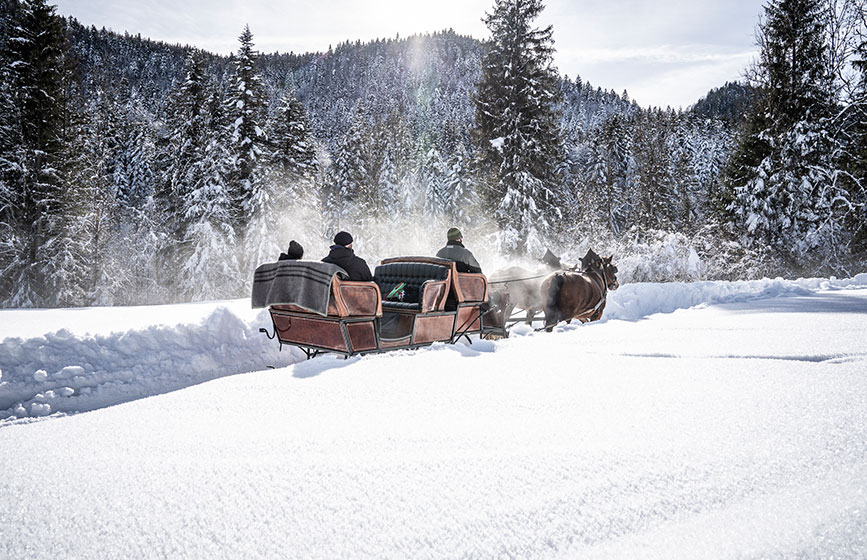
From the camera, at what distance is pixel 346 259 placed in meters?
5.90

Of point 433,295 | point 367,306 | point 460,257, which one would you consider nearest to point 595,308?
point 460,257

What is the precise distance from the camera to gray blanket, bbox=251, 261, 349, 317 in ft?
17.3

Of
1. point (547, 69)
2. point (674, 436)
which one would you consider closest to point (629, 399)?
point (674, 436)

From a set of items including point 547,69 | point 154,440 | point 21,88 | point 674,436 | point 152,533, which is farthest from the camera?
point 547,69

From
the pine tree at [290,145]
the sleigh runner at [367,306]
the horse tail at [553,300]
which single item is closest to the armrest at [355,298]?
the sleigh runner at [367,306]

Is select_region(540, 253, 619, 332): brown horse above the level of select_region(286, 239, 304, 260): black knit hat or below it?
below

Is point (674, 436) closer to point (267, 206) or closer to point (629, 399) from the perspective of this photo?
point (629, 399)

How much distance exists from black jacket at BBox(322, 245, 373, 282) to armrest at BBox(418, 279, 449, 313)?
2.65ft

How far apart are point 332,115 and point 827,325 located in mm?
123248

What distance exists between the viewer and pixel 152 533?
1.43 metres

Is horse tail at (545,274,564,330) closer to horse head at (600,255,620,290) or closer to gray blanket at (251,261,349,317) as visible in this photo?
horse head at (600,255,620,290)

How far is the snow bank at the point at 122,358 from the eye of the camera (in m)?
4.70

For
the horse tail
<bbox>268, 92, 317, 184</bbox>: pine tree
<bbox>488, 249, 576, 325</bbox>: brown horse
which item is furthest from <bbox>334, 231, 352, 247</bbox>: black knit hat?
<bbox>268, 92, 317, 184</bbox>: pine tree

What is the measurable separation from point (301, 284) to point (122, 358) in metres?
2.49
